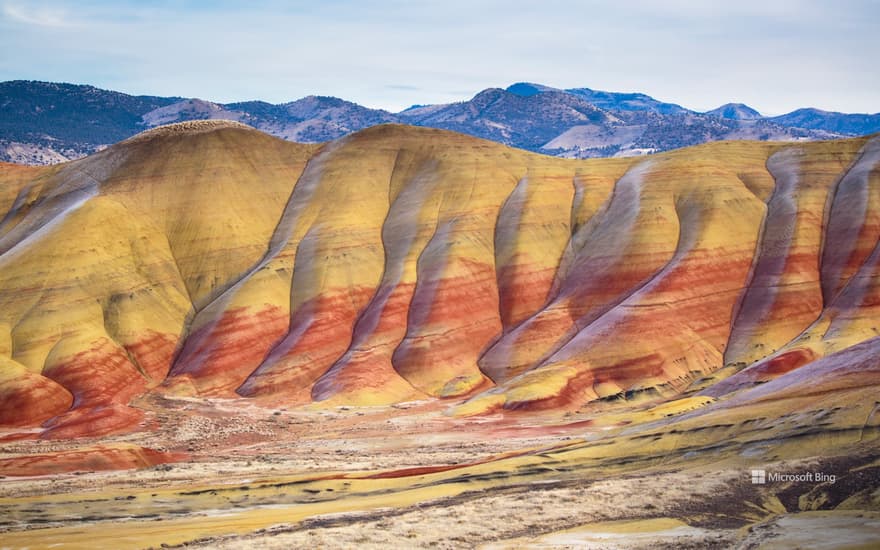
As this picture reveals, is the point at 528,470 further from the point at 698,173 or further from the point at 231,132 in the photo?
the point at 231,132

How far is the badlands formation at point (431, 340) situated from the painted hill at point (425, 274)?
1.00 feet

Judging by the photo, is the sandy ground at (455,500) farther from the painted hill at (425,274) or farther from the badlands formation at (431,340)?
the painted hill at (425,274)

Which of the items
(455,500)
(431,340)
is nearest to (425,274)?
(431,340)

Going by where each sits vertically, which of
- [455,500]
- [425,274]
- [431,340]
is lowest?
[455,500]

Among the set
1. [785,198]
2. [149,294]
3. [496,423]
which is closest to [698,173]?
[785,198]

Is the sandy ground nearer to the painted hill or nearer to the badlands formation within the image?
the badlands formation

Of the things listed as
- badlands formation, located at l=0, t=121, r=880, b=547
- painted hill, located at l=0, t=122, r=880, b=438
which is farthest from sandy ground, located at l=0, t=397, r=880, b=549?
painted hill, located at l=0, t=122, r=880, b=438

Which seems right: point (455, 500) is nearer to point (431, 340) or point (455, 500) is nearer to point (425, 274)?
point (431, 340)

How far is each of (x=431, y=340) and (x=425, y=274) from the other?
9.84 m

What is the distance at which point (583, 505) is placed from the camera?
40.5m

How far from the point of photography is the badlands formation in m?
42.2

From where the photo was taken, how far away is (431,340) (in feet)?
288

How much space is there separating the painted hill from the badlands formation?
304 mm

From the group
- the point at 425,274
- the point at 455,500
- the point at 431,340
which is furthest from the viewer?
the point at 425,274
